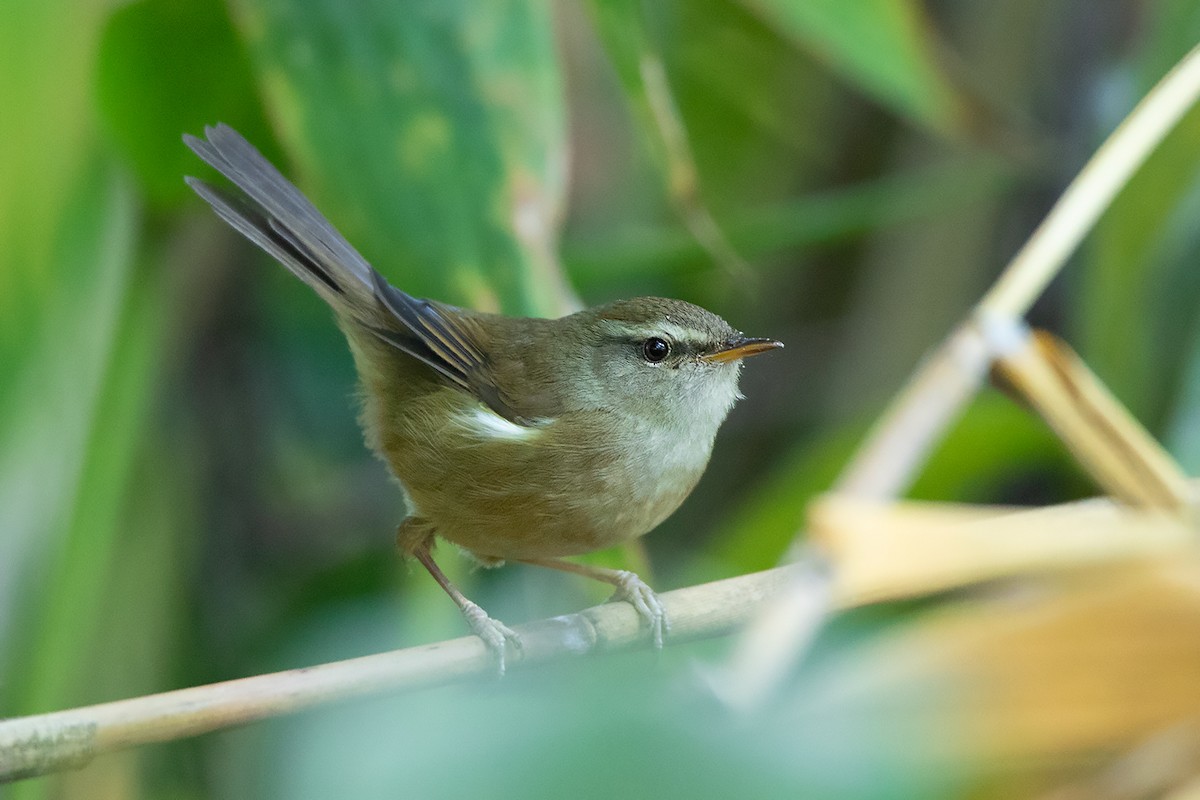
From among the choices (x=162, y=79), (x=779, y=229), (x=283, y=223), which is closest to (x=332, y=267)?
(x=283, y=223)

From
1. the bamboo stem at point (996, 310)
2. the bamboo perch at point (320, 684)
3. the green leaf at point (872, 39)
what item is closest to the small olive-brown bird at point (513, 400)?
the bamboo perch at point (320, 684)

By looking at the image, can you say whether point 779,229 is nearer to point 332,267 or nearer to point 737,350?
point 737,350

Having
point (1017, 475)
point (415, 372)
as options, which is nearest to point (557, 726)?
point (415, 372)

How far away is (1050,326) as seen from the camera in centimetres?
346

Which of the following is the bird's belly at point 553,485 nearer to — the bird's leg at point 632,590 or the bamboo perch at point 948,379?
the bird's leg at point 632,590

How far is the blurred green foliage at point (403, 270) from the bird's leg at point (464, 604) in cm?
6

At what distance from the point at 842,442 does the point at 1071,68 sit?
157 cm

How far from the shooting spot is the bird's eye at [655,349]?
7.79 feet

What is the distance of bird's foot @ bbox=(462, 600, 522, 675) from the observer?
1.67 metres

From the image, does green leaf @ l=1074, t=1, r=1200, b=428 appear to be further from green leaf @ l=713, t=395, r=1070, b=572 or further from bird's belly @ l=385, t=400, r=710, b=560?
bird's belly @ l=385, t=400, r=710, b=560

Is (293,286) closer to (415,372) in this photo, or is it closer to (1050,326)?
(415,372)

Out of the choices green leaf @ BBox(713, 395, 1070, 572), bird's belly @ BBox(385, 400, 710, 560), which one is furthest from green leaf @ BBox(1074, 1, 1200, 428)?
bird's belly @ BBox(385, 400, 710, 560)

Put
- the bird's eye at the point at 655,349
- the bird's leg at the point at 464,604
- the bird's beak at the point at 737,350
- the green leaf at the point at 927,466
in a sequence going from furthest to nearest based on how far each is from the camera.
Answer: the green leaf at the point at 927,466 < the bird's eye at the point at 655,349 < the bird's beak at the point at 737,350 < the bird's leg at the point at 464,604

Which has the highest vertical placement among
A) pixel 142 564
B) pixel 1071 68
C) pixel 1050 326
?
pixel 1071 68
